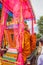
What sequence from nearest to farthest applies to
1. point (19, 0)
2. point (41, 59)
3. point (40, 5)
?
point (41, 59)
point (19, 0)
point (40, 5)

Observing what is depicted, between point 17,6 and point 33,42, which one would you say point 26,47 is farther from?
point 17,6

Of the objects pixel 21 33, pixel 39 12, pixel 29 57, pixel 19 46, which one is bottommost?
pixel 29 57

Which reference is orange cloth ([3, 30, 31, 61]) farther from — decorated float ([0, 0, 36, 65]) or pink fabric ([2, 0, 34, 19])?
pink fabric ([2, 0, 34, 19])

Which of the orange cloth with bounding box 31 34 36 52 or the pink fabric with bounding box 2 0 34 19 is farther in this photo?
the orange cloth with bounding box 31 34 36 52

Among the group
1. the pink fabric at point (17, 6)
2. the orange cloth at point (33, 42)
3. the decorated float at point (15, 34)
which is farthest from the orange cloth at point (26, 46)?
the pink fabric at point (17, 6)

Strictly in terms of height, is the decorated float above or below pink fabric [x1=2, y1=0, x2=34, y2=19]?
below

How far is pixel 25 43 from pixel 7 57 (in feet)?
0.74

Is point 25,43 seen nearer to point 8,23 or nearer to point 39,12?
point 8,23

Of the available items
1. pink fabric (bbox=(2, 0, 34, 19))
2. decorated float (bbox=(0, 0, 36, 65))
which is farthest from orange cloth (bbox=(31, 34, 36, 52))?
pink fabric (bbox=(2, 0, 34, 19))

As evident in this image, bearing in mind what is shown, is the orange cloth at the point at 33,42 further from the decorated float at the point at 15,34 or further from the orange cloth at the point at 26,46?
the orange cloth at the point at 26,46

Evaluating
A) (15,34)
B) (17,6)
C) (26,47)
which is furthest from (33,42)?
(17,6)

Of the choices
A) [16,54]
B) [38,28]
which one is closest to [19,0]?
[16,54]

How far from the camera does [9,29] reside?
2.19 meters

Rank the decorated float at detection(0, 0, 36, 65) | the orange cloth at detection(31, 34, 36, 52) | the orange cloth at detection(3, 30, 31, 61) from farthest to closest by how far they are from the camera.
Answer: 1. the orange cloth at detection(31, 34, 36, 52)
2. the orange cloth at detection(3, 30, 31, 61)
3. the decorated float at detection(0, 0, 36, 65)
